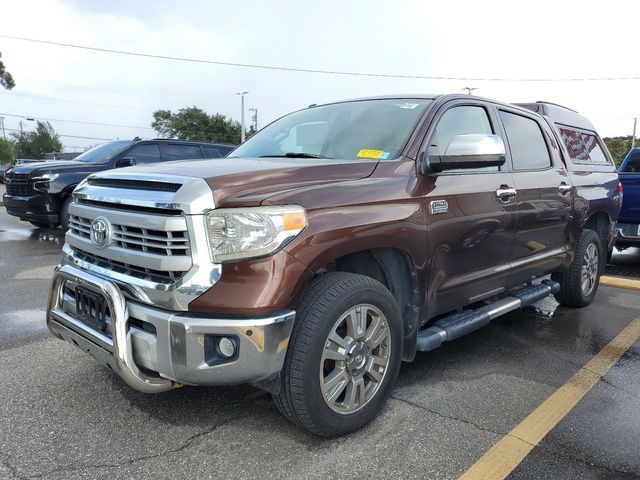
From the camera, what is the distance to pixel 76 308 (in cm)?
274

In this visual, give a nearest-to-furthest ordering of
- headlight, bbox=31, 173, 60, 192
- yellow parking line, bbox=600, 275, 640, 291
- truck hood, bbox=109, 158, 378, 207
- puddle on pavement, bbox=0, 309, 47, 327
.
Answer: truck hood, bbox=109, 158, 378, 207 < puddle on pavement, bbox=0, 309, 47, 327 < yellow parking line, bbox=600, 275, 640, 291 < headlight, bbox=31, 173, 60, 192

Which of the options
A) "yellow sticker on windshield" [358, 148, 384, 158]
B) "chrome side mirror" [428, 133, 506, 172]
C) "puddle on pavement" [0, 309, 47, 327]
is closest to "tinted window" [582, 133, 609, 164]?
"chrome side mirror" [428, 133, 506, 172]

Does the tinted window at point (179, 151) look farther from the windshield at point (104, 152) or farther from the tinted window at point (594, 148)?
the tinted window at point (594, 148)

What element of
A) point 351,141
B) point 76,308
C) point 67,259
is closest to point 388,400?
point 351,141

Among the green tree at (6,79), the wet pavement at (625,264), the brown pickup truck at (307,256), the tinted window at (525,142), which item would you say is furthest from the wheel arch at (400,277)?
the green tree at (6,79)

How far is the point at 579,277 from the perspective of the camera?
5062 millimetres

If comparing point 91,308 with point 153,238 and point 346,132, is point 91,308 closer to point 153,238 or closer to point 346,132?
point 153,238

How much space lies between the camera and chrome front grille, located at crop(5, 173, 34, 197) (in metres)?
8.43

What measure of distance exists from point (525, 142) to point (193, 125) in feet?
209

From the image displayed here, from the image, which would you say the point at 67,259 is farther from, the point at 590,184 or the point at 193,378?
the point at 590,184

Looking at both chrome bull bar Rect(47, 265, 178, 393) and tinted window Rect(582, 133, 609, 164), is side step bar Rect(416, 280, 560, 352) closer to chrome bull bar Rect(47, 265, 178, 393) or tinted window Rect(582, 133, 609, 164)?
chrome bull bar Rect(47, 265, 178, 393)

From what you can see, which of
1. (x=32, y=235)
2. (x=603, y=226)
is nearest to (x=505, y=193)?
(x=603, y=226)

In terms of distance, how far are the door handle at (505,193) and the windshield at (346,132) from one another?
32.1 inches

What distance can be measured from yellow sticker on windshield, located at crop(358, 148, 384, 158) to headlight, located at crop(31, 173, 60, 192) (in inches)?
272
